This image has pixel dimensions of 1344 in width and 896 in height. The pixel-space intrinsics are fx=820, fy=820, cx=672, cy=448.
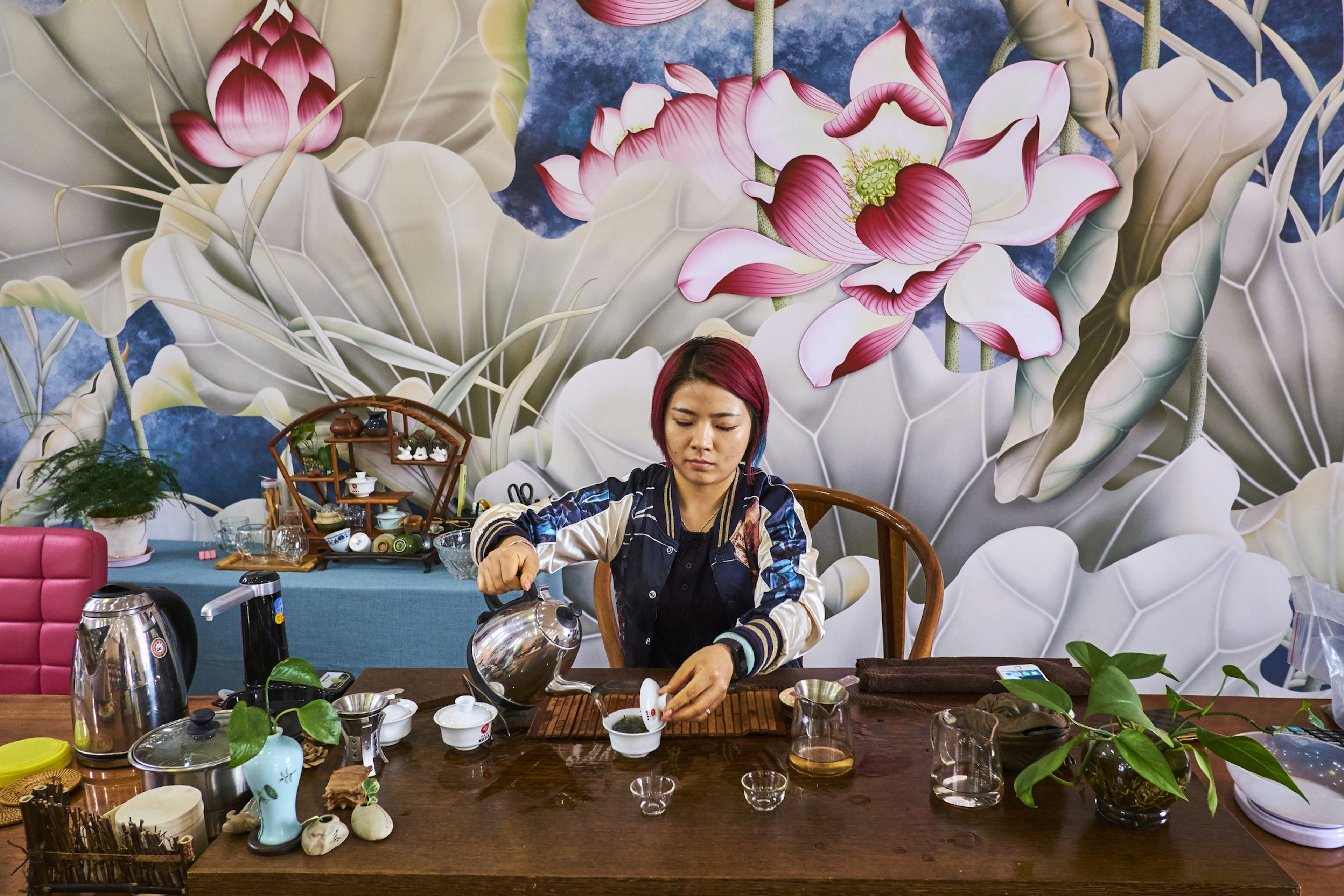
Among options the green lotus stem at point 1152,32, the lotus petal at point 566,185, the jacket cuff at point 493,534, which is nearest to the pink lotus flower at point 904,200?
the green lotus stem at point 1152,32

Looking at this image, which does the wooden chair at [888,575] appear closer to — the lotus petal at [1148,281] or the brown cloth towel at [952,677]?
the brown cloth towel at [952,677]

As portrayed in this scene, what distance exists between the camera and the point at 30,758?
1.18 m

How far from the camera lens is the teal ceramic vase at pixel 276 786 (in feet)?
3.14

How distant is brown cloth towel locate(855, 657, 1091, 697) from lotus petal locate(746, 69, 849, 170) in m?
1.79

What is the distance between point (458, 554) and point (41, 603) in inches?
40.1

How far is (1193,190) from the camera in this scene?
2.60 meters

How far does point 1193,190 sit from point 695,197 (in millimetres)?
1582

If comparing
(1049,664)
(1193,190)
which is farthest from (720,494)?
(1193,190)

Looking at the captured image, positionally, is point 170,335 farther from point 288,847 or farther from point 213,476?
point 288,847

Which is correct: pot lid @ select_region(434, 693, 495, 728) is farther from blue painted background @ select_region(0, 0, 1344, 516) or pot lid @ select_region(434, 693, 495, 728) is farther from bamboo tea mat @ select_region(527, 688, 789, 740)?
blue painted background @ select_region(0, 0, 1344, 516)

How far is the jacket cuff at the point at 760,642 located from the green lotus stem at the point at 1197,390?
202 centimetres

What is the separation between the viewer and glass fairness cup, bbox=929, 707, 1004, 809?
1.05 metres

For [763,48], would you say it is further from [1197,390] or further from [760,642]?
[760,642]

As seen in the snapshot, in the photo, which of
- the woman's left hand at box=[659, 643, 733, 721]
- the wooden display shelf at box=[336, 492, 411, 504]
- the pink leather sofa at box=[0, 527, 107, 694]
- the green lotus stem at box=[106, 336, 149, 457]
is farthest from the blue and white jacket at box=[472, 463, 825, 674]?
the green lotus stem at box=[106, 336, 149, 457]
